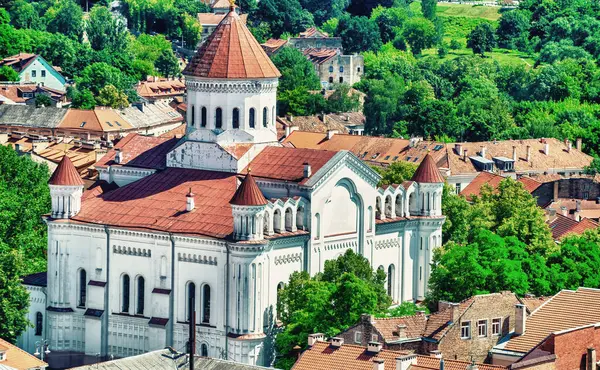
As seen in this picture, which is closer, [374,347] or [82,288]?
[374,347]

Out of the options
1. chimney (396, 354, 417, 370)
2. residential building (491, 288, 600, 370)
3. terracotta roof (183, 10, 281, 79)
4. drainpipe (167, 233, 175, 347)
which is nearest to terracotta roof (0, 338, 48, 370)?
drainpipe (167, 233, 175, 347)

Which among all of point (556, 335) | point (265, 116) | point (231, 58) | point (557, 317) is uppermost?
point (231, 58)

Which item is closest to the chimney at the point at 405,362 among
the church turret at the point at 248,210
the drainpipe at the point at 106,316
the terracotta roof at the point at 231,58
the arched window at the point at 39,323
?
the church turret at the point at 248,210

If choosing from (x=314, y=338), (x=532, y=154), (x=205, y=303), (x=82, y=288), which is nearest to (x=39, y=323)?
(x=82, y=288)

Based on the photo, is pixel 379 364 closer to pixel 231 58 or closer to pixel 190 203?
pixel 190 203

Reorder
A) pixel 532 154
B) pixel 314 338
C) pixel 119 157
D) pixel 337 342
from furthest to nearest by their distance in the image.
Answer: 1. pixel 532 154
2. pixel 119 157
3. pixel 314 338
4. pixel 337 342

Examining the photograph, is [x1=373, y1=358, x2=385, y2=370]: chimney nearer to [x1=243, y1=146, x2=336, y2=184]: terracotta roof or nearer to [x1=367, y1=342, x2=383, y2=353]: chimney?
[x1=367, y1=342, x2=383, y2=353]: chimney
